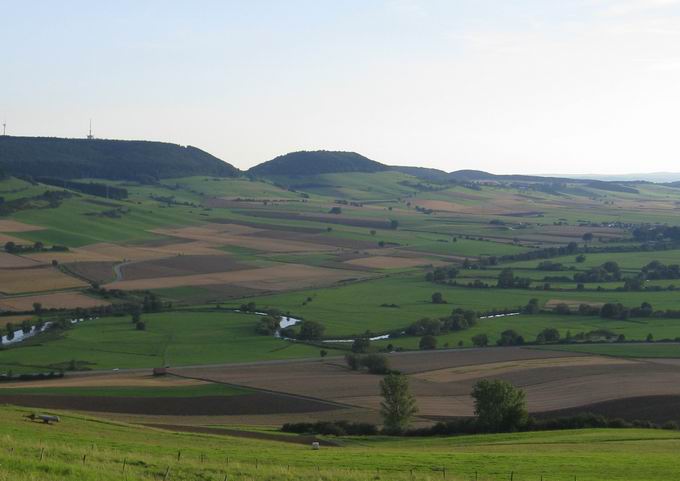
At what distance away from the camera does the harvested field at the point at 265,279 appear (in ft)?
381

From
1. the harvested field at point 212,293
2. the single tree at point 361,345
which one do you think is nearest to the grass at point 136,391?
the single tree at point 361,345

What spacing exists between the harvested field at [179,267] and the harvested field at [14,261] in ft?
38.3

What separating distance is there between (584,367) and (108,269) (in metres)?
74.2

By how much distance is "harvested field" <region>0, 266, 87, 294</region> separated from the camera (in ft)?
350

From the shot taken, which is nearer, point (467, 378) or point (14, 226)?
point (467, 378)

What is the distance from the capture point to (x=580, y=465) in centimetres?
3128

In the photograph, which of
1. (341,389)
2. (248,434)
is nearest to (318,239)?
(341,389)

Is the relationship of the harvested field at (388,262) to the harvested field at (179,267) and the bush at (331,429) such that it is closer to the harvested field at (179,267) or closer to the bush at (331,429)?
the harvested field at (179,267)

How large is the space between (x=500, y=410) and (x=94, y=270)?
277ft

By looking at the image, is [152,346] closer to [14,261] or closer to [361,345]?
[361,345]

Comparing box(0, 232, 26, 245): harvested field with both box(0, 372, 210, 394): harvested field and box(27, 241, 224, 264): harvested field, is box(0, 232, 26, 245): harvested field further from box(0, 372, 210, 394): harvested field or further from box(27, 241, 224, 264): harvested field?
box(0, 372, 210, 394): harvested field

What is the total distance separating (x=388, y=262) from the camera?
143 metres

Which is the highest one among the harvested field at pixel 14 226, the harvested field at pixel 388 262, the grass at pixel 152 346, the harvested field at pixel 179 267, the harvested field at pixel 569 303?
the harvested field at pixel 14 226

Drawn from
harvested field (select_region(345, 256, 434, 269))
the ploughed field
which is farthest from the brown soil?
harvested field (select_region(345, 256, 434, 269))
